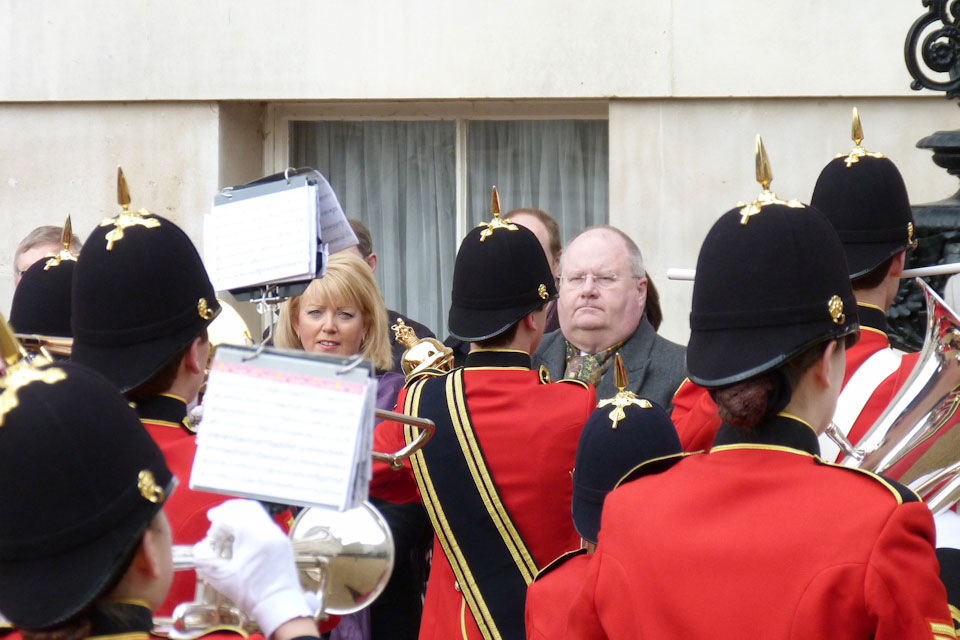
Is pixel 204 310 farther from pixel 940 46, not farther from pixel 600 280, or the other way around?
pixel 940 46

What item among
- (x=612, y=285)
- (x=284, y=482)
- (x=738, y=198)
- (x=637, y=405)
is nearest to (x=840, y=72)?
(x=738, y=198)

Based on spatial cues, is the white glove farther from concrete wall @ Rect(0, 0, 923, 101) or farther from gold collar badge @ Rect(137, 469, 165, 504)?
concrete wall @ Rect(0, 0, 923, 101)

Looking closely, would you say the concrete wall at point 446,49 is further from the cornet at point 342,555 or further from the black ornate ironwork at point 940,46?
the cornet at point 342,555

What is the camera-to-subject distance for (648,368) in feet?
14.3

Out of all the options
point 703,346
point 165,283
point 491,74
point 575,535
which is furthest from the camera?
point 491,74

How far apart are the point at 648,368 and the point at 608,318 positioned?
21 centimetres

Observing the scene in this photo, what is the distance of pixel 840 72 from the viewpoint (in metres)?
6.09

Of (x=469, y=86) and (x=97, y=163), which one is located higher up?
(x=469, y=86)

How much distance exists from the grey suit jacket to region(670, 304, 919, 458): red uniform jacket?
0.87 meters

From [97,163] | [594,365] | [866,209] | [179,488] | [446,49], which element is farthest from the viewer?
[97,163]

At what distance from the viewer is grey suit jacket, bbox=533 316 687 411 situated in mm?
4277

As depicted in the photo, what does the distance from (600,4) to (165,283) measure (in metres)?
4.12

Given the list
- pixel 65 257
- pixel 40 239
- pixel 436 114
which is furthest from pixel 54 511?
pixel 436 114

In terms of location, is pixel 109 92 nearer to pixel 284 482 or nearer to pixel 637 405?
pixel 637 405
